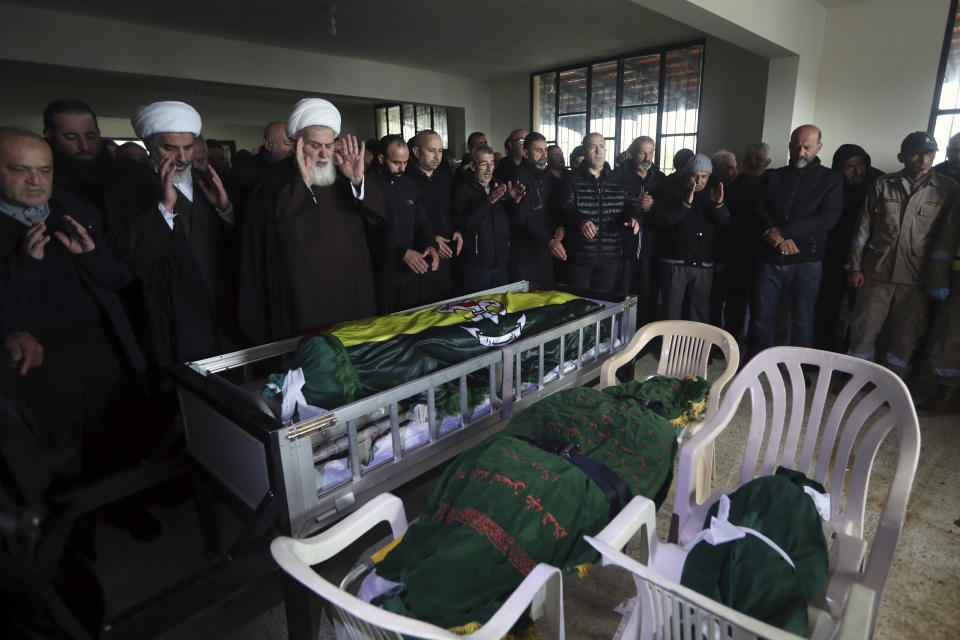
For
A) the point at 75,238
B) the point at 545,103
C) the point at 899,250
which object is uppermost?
the point at 545,103

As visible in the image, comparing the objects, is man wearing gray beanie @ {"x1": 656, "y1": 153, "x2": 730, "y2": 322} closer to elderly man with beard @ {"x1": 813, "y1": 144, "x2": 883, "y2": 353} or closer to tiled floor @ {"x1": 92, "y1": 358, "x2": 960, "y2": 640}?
elderly man with beard @ {"x1": 813, "y1": 144, "x2": 883, "y2": 353}

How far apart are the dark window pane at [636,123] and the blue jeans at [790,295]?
4533 millimetres

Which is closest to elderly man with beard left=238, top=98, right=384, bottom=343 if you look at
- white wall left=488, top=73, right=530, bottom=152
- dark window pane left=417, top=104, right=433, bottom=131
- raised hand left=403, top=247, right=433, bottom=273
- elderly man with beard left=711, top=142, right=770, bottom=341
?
raised hand left=403, top=247, right=433, bottom=273

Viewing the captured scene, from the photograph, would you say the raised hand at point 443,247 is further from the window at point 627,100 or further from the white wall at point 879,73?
the window at point 627,100

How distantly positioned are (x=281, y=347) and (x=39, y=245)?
82 cm

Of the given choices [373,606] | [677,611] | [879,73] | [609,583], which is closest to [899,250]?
[879,73]

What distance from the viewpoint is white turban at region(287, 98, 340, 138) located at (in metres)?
2.37

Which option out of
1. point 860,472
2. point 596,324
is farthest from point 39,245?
point 860,472

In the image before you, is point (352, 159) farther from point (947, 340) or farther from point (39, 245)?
point (947, 340)

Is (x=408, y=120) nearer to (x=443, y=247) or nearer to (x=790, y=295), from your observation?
(x=443, y=247)

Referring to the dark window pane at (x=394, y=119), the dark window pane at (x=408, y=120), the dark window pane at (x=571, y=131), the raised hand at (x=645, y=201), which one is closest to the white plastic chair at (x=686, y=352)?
the raised hand at (x=645, y=201)

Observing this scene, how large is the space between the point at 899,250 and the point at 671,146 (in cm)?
470

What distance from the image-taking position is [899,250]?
313 cm

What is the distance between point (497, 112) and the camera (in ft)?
31.8
